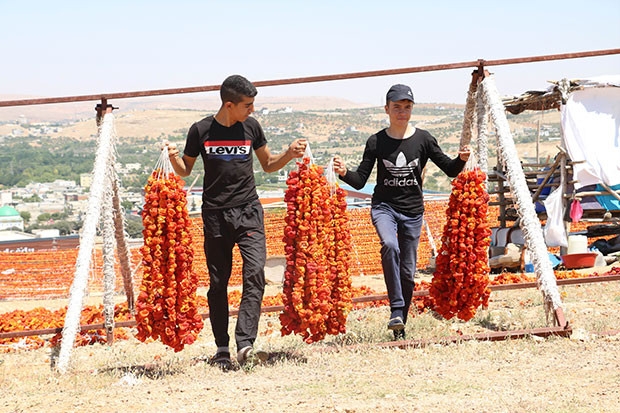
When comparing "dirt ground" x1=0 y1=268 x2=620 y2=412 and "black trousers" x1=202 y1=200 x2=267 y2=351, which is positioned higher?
"black trousers" x1=202 y1=200 x2=267 y2=351

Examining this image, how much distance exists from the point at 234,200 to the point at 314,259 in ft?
2.51

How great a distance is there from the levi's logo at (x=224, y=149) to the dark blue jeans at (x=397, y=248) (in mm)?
1308

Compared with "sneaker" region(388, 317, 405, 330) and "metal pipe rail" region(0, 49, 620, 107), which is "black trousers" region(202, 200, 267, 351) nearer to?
"sneaker" region(388, 317, 405, 330)

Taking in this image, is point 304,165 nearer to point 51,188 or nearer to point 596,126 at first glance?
point 596,126

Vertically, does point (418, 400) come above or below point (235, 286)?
above

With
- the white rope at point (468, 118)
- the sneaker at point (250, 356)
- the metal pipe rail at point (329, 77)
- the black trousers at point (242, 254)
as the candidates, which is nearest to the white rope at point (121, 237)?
the metal pipe rail at point (329, 77)

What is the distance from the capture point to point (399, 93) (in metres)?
6.78

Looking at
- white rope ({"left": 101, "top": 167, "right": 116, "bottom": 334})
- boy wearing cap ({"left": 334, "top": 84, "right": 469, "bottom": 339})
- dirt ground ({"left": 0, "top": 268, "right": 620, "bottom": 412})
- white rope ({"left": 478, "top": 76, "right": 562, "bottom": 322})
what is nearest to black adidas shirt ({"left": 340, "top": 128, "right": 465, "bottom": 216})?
boy wearing cap ({"left": 334, "top": 84, "right": 469, "bottom": 339})

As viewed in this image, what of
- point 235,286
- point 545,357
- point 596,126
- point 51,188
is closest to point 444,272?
point 545,357

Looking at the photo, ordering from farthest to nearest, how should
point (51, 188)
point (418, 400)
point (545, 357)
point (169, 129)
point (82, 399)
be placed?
point (169, 129) < point (51, 188) < point (545, 357) < point (82, 399) < point (418, 400)

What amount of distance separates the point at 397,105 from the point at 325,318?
1832 mm

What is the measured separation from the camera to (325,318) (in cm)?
634

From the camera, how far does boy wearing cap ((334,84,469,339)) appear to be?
672 cm

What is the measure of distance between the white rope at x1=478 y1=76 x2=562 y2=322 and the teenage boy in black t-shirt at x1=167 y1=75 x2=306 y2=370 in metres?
2.25
